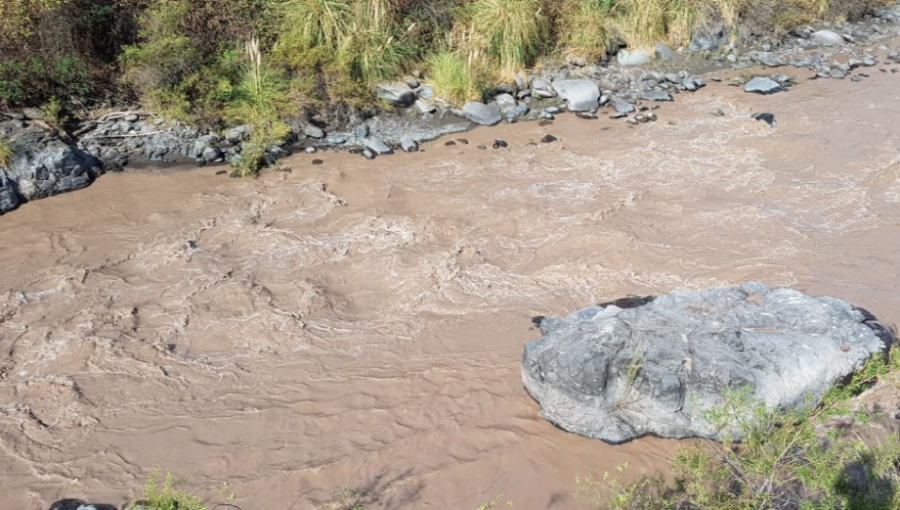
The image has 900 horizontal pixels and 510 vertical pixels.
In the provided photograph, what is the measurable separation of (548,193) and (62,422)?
15.9ft

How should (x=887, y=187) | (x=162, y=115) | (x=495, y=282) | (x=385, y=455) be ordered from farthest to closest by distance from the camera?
(x=162, y=115)
(x=887, y=187)
(x=495, y=282)
(x=385, y=455)

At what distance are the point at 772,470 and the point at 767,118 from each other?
665 cm

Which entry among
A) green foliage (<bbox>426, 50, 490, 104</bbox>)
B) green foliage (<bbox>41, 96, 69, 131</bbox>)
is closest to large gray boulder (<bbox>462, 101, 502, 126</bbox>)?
green foliage (<bbox>426, 50, 490, 104</bbox>)

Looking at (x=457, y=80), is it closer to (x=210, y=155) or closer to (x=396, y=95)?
(x=396, y=95)

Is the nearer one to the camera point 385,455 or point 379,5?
point 385,455

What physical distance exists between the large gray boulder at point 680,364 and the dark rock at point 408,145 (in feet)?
14.8

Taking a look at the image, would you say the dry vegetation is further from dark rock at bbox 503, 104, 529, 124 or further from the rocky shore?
dark rock at bbox 503, 104, 529, 124

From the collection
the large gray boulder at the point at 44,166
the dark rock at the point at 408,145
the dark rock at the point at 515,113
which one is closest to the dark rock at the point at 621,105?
the dark rock at the point at 515,113

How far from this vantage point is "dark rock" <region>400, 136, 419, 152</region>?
324 inches

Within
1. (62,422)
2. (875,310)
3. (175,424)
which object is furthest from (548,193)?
(62,422)

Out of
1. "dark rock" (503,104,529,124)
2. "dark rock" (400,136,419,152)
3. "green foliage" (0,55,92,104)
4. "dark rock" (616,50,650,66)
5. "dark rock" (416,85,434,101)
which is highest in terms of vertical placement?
"green foliage" (0,55,92,104)

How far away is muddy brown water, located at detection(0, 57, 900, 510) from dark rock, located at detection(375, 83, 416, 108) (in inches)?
38.5

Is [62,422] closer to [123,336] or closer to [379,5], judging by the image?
[123,336]

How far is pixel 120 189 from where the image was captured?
24.1 feet
